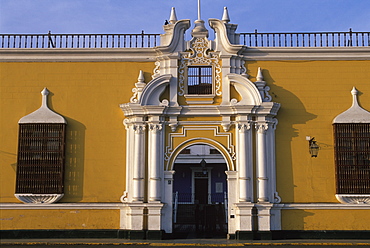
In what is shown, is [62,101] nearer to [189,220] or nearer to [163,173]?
[163,173]

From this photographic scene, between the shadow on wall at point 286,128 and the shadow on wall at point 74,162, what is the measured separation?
18.9 ft

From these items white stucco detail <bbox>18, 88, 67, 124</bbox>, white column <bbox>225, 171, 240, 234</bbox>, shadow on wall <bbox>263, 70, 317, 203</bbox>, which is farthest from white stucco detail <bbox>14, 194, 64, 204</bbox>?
shadow on wall <bbox>263, 70, 317, 203</bbox>

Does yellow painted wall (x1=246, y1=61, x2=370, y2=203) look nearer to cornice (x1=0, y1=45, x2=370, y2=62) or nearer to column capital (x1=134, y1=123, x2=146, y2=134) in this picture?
cornice (x1=0, y1=45, x2=370, y2=62)

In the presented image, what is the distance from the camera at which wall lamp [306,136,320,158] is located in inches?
566

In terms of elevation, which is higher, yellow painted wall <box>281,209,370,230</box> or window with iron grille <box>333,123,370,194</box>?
window with iron grille <box>333,123,370,194</box>

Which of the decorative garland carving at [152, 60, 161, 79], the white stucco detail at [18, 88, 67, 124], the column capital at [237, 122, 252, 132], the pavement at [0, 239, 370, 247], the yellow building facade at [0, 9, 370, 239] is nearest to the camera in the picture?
the pavement at [0, 239, 370, 247]

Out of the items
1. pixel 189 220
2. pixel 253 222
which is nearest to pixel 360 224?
pixel 253 222

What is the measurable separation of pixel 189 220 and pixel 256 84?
7113 millimetres

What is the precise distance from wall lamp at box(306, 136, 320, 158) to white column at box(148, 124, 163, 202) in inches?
171

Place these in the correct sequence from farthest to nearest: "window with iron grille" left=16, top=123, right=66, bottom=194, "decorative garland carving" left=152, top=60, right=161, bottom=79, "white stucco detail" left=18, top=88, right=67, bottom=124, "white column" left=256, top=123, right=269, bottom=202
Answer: "decorative garland carving" left=152, top=60, right=161, bottom=79
"white stucco detail" left=18, top=88, right=67, bottom=124
"window with iron grille" left=16, top=123, right=66, bottom=194
"white column" left=256, top=123, right=269, bottom=202

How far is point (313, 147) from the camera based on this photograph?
566 inches

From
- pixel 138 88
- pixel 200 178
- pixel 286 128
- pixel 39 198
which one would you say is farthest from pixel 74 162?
pixel 200 178

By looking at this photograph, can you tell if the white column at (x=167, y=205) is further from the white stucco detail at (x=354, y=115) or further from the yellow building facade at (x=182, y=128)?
the white stucco detail at (x=354, y=115)

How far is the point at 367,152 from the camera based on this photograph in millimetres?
14422
